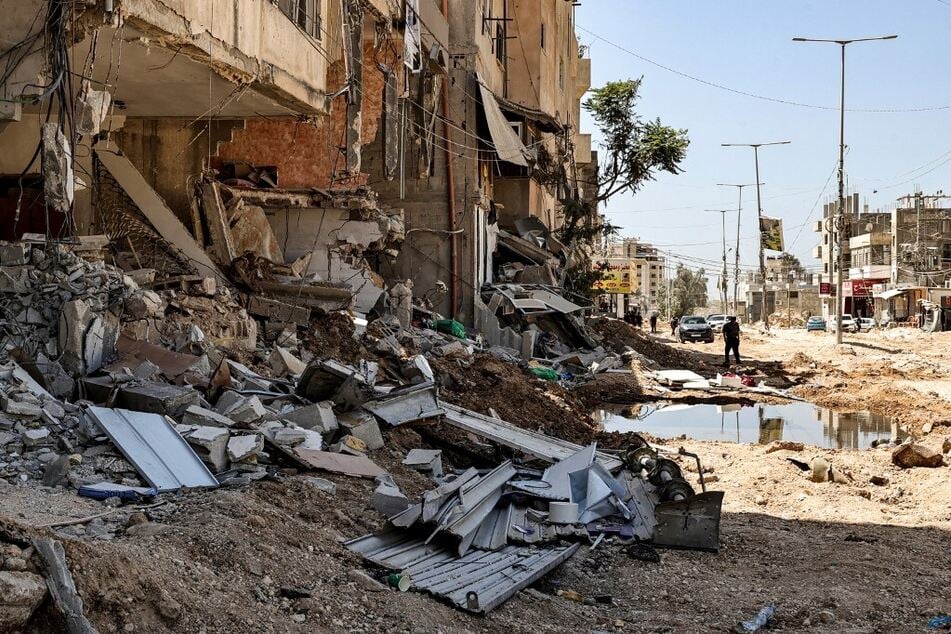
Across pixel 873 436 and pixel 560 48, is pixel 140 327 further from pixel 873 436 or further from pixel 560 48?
pixel 560 48

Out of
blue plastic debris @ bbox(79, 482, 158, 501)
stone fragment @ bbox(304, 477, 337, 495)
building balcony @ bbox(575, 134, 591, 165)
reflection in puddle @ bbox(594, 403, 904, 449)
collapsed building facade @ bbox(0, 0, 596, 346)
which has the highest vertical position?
building balcony @ bbox(575, 134, 591, 165)

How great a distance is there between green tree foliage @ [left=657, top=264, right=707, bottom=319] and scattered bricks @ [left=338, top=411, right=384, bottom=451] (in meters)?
84.0

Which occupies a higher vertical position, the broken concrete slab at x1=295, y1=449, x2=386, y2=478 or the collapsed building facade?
the collapsed building facade

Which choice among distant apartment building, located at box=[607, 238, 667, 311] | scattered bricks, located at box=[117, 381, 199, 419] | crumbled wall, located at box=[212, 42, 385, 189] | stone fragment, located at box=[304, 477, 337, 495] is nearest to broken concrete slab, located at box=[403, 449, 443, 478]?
stone fragment, located at box=[304, 477, 337, 495]

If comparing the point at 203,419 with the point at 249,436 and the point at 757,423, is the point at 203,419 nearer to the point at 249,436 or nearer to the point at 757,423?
the point at 249,436

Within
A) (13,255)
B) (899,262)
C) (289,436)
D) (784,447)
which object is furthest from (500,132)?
Result: (899,262)

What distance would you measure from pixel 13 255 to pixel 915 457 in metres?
10.6

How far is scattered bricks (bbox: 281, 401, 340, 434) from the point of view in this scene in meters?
8.92

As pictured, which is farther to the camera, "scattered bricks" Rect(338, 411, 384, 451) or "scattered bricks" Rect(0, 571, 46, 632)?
"scattered bricks" Rect(338, 411, 384, 451)

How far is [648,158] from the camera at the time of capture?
131ft

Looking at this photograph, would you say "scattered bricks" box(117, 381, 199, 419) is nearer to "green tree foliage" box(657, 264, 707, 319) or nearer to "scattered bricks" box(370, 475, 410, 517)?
"scattered bricks" box(370, 475, 410, 517)

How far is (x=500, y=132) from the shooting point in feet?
80.9

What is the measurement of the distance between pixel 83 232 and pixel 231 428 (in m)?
6.55

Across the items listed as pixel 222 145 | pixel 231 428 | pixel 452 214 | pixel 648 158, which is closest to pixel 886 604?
pixel 231 428
